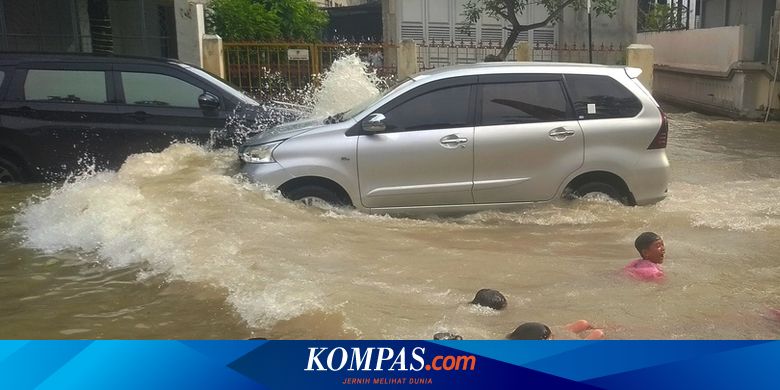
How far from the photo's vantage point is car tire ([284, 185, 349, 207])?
6059 mm

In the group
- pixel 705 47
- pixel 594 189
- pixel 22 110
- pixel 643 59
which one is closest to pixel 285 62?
pixel 22 110

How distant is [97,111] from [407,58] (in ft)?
24.7

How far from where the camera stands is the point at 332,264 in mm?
5082

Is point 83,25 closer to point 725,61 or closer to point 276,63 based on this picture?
point 276,63

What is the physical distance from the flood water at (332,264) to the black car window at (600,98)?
34.2 inches

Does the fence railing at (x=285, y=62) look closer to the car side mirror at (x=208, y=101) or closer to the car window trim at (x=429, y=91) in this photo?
the car side mirror at (x=208, y=101)

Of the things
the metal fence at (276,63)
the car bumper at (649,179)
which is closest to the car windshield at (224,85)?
the car bumper at (649,179)

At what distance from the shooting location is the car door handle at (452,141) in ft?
20.0

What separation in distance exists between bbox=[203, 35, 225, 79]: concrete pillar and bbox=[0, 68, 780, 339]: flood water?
620cm

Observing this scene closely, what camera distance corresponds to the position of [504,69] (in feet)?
21.1

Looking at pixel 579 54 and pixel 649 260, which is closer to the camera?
pixel 649 260

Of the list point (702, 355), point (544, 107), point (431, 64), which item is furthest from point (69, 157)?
point (431, 64)

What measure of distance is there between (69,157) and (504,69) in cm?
490

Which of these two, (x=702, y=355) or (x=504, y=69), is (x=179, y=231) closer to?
(x=504, y=69)
